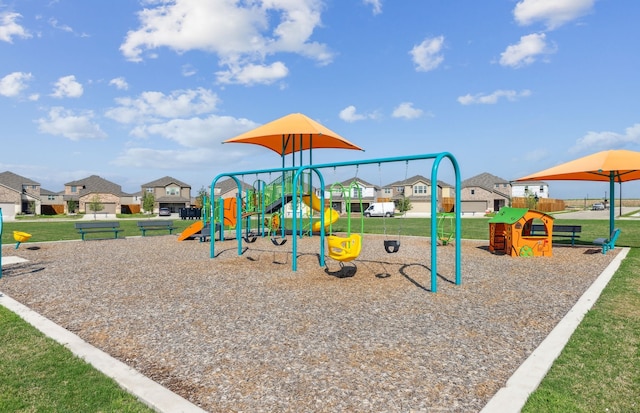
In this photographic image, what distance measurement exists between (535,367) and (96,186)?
9339 centimetres

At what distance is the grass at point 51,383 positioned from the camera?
3346mm

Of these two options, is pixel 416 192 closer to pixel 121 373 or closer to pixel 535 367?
pixel 535 367

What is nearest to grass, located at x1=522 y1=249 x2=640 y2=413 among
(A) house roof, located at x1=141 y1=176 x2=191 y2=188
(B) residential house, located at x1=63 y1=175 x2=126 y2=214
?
(B) residential house, located at x1=63 y1=175 x2=126 y2=214

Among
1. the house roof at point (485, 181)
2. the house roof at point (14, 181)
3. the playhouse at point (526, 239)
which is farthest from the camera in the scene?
the house roof at point (485, 181)

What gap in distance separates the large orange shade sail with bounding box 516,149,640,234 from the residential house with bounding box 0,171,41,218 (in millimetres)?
77430

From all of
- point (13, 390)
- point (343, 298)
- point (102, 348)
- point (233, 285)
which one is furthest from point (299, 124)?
point (13, 390)

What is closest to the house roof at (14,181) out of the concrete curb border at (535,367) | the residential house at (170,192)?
the residential house at (170,192)

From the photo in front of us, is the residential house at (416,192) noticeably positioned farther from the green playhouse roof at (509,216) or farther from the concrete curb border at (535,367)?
the concrete curb border at (535,367)

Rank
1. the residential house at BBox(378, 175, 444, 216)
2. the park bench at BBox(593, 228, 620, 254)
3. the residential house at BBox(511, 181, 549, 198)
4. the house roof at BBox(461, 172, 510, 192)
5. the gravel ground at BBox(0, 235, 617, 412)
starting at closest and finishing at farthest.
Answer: the gravel ground at BBox(0, 235, 617, 412), the park bench at BBox(593, 228, 620, 254), the residential house at BBox(378, 175, 444, 216), the house roof at BBox(461, 172, 510, 192), the residential house at BBox(511, 181, 549, 198)

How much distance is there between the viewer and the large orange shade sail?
1198 centimetres

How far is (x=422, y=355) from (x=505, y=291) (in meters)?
3.89

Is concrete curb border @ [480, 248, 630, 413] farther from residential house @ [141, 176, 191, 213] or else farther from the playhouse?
residential house @ [141, 176, 191, 213]

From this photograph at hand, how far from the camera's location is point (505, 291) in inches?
293

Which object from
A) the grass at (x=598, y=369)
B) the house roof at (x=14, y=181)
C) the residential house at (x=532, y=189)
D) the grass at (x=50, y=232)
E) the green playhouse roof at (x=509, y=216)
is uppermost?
the house roof at (x=14, y=181)
